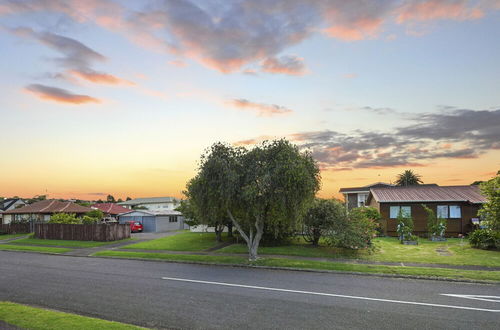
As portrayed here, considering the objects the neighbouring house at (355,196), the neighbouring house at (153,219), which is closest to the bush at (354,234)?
the neighbouring house at (153,219)

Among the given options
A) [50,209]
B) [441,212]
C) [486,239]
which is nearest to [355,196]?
[441,212]

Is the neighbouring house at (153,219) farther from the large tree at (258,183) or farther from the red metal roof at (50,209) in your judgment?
the large tree at (258,183)

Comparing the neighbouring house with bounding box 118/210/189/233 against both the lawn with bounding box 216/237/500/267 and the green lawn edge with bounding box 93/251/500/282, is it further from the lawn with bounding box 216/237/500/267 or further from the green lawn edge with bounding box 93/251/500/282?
the lawn with bounding box 216/237/500/267

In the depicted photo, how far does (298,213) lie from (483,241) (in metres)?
14.3

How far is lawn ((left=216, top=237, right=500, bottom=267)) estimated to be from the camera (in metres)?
18.7

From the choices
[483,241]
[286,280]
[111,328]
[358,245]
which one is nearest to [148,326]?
[111,328]

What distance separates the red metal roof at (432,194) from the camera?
32031mm

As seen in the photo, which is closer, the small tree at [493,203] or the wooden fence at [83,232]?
the small tree at [493,203]

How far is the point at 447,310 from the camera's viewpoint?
1038cm

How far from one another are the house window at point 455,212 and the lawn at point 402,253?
317 inches

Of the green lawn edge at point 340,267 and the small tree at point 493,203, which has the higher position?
the small tree at point 493,203

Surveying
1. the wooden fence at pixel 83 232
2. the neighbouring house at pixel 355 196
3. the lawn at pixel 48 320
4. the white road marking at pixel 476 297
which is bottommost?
the wooden fence at pixel 83 232

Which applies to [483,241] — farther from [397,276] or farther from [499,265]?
[397,276]

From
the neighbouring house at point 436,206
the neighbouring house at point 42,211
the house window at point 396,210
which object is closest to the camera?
the neighbouring house at point 436,206
